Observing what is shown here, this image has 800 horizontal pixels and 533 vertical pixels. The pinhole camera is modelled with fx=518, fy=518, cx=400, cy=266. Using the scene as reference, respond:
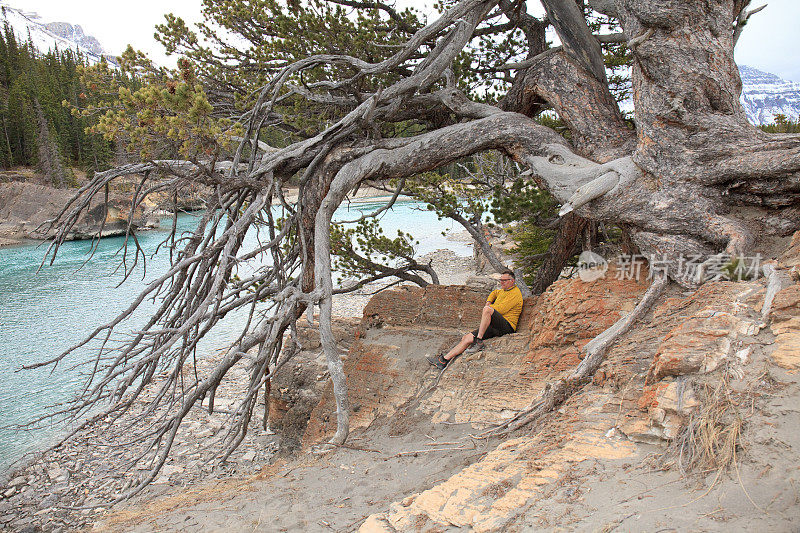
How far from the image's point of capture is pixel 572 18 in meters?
5.77

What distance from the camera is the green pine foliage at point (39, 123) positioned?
4394cm

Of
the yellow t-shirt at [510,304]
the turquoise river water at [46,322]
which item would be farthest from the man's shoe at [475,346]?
the turquoise river water at [46,322]

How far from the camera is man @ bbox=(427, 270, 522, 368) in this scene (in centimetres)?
607

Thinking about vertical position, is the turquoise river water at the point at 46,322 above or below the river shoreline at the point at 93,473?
above

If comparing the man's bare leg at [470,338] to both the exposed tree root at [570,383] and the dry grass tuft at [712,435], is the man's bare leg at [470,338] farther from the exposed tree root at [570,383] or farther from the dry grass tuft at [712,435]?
the dry grass tuft at [712,435]

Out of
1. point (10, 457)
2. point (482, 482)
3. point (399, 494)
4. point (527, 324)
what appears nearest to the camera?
point (482, 482)

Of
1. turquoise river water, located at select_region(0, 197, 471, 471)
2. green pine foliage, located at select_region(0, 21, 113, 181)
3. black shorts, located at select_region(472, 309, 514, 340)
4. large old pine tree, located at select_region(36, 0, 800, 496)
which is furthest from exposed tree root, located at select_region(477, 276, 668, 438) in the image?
green pine foliage, located at select_region(0, 21, 113, 181)

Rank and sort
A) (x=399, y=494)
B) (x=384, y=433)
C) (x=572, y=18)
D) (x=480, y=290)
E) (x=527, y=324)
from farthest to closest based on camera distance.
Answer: (x=480, y=290)
(x=527, y=324)
(x=572, y=18)
(x=384, y=433)
(x=399, y=494)

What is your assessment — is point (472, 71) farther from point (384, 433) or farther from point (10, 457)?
point (10, 457)

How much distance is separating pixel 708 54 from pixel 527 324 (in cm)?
336

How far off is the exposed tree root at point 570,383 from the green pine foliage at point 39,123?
149 feet

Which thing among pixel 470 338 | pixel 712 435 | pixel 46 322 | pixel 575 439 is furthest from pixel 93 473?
pixel 46 322

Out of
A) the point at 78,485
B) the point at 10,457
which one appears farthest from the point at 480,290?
the point at 10,457

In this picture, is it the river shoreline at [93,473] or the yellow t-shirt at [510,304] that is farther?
the river shoreline at [93,473]
